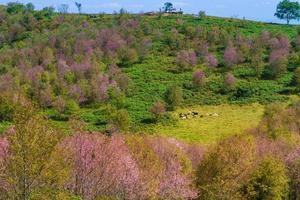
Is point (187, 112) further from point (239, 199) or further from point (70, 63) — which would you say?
point (239, 199)

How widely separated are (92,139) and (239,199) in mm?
16134

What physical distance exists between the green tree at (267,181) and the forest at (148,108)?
0.11m

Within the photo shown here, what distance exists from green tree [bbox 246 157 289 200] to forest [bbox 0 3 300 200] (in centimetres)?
11

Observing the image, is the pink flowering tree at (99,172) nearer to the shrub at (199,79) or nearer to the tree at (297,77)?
the shrub at (199,79)

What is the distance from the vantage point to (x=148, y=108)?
12825 centimetres

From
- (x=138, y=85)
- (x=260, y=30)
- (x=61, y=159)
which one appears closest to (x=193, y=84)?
(x=138, y=85)

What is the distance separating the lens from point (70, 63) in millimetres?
153375

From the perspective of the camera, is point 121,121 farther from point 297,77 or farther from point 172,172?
point 172,172

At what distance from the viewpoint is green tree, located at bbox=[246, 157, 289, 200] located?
52062 mm

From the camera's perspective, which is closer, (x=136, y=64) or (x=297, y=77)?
(x=297, y=77)

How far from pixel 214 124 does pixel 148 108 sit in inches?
780

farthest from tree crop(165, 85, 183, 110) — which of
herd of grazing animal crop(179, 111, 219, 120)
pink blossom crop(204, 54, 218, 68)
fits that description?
pink blossom crop(204, 54, 218, 68)

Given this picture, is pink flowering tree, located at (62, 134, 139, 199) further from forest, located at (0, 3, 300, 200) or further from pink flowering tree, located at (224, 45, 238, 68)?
pink flowering tree, located at (224, 45, 238, 68)

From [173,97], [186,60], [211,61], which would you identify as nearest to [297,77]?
[211,61]
